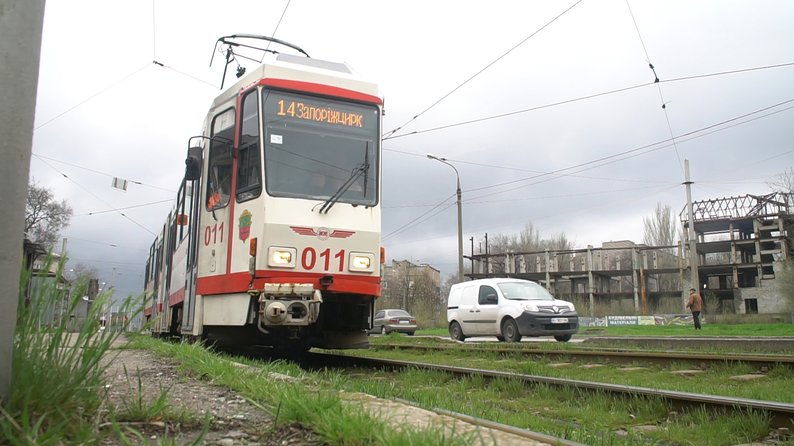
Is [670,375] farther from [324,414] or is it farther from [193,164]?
[193,164]

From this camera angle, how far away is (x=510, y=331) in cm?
1590

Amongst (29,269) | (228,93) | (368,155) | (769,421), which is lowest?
(769,421)

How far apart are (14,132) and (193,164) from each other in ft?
20.5

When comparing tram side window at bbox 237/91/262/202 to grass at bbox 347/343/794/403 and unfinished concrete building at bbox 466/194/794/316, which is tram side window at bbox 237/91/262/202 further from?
unfinished concrete building at bbox 466/194/794/316

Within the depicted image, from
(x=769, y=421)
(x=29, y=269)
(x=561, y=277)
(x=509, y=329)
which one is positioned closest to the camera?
(x=29, y=269)

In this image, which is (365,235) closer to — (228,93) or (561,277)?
(228,93)

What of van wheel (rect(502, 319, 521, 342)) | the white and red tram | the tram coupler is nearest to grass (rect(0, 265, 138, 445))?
the tram coupler

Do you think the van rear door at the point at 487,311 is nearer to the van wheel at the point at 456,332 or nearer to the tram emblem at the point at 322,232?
the van wheel at the point at 456,332

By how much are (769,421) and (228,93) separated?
738cm

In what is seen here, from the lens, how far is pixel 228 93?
8547mm

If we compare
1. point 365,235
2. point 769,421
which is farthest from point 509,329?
point 769,421

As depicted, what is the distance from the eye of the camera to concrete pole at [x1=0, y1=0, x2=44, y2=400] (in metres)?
2.33

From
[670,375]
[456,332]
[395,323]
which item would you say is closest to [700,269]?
[395,323]

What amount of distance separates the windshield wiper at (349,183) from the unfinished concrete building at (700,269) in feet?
146
